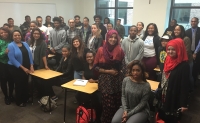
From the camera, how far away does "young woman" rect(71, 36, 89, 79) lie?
3225 mm

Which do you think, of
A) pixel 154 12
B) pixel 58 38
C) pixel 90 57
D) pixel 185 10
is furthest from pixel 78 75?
pixel 185 10

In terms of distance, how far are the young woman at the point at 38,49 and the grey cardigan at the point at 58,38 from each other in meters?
0.75

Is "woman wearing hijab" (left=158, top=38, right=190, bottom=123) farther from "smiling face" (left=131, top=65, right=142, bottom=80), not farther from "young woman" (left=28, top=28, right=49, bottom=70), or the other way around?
"young woman" (left=28, top=28, right=49, bottom=70)

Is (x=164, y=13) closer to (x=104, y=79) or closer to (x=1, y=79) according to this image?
(x=104, y=79)

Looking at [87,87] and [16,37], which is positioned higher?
[16,37]

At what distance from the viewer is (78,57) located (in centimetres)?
323

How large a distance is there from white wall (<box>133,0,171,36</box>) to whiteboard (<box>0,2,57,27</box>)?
348cm

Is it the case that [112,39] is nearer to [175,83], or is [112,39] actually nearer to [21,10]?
[175,83]

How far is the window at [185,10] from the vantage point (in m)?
5.70

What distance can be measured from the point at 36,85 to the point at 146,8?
4.55 meters

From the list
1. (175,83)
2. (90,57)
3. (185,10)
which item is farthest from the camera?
(185,10)

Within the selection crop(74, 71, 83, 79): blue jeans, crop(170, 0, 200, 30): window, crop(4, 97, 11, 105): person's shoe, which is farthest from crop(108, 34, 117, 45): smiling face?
crop(170, 0, 200, 30): window

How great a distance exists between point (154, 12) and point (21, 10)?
187 inches

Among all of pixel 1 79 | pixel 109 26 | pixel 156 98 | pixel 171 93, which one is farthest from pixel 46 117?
pixel 109 26
